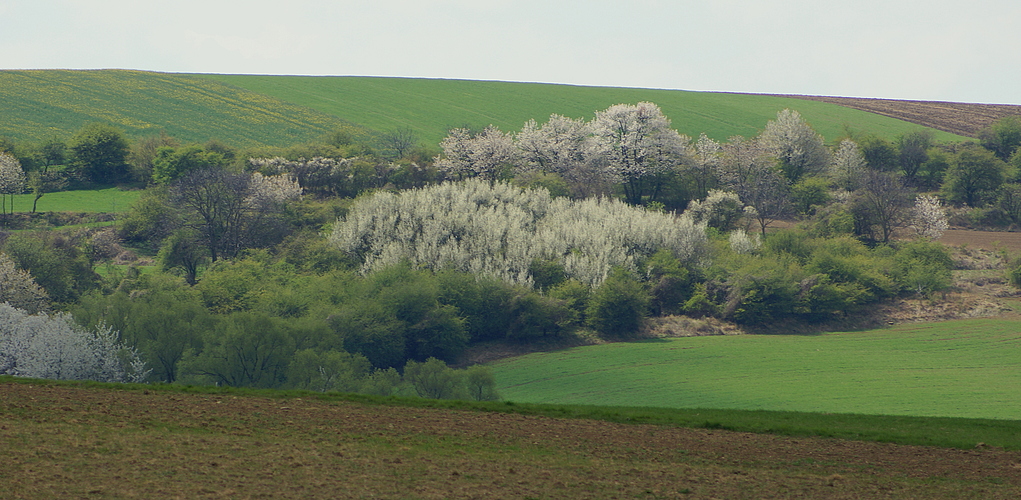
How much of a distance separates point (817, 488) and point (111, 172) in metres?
97.6

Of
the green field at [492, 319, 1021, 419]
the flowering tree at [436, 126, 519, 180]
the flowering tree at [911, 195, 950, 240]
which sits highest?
the flowering tree at [436, 126, 519, 180]

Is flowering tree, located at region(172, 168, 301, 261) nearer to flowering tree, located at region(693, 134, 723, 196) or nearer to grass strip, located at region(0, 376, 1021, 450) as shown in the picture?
flowering tree, located at region(693, 134, 723, 196)

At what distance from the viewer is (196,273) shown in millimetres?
82812

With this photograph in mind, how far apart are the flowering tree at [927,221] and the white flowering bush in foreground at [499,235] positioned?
26.4m

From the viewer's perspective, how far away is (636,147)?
10544cm

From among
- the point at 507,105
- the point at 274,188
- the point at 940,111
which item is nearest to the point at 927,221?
the point at 940,111

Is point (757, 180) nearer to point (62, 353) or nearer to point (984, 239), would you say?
point (984, 239)

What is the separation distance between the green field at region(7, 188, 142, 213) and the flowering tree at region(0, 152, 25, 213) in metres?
1.28

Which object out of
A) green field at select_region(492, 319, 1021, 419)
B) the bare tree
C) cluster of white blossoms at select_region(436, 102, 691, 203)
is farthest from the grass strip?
cluster of white blossoms at select_region(436, 102, 691, 203)

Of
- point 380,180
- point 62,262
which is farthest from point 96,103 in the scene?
point 62,262

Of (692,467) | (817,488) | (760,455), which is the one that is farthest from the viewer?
(760,455)

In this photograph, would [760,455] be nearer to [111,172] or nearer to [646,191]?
[646,191]

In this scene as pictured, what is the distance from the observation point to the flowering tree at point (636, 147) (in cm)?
10493

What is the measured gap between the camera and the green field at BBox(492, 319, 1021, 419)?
178 feet
